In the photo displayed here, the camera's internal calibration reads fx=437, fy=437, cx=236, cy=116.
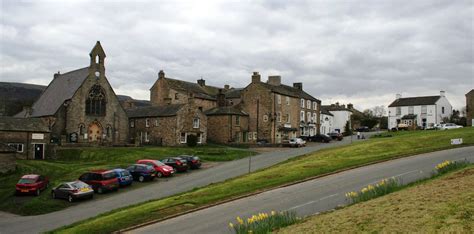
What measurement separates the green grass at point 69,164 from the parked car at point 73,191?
487 mm

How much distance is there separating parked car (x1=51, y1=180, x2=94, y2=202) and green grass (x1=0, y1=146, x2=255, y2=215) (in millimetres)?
→ 487

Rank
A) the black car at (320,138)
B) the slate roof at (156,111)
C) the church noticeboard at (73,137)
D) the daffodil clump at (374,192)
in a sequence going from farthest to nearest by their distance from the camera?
the black car at (320,138)
the slate roof at (156,111)
the church noticeboard at (73,137)
the daffodil clump at (374,192)

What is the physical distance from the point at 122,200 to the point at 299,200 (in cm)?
1380

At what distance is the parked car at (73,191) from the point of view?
29.9 meters

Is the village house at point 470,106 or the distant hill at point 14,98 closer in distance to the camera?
the village house at point 470,106

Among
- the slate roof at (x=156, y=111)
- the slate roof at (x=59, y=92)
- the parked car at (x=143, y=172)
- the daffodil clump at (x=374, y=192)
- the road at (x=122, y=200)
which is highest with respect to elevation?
the slate roof at (x=59, y=92)

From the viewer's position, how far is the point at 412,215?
11.7 m

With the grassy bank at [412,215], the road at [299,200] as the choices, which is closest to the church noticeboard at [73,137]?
the road at [299,200]

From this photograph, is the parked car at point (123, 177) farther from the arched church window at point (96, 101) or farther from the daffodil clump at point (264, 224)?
the arched church window at point (96, 101)

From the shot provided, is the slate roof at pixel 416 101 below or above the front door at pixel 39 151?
above

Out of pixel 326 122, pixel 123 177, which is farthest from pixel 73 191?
pixel 326 122

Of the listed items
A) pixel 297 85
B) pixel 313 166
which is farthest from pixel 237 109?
pixel 313 166

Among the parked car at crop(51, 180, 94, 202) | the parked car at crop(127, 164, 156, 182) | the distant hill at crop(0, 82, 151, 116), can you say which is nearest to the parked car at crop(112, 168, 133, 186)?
the parked car at crop(127, 164, 156, 182)

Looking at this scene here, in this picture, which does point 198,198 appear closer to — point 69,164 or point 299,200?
point 299,200
